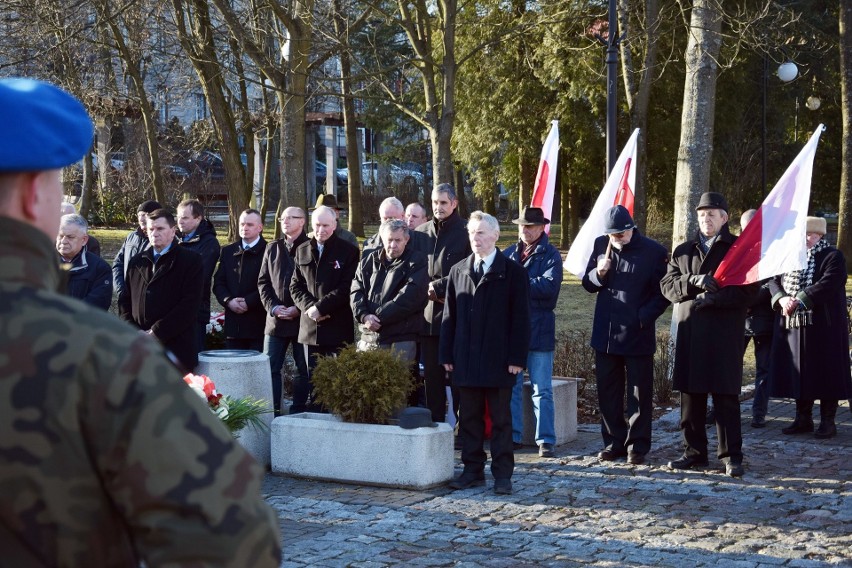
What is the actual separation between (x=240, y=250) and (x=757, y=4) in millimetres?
20480

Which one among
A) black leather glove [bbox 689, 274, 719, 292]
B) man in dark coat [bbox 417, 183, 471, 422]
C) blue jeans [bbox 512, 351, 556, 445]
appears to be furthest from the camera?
man in dark coat [bbox 417, 183, 471, 422]

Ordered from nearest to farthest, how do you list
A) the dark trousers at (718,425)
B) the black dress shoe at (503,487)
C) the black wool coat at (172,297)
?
the black dress shoe at (503,487) < the dark trousers at (718,425) < the black wool coat at (172,297)

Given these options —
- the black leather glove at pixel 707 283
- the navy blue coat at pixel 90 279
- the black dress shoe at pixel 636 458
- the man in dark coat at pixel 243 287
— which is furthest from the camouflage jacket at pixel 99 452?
the man in dark coat at pixel 243 287

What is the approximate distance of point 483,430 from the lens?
27.7 ft

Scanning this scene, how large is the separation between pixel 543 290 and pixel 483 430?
1.55m

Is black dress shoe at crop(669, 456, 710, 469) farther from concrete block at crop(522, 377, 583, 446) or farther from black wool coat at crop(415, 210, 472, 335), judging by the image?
black wool coat at crop(415, 210, 472, 335)

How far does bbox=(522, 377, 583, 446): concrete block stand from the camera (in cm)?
994

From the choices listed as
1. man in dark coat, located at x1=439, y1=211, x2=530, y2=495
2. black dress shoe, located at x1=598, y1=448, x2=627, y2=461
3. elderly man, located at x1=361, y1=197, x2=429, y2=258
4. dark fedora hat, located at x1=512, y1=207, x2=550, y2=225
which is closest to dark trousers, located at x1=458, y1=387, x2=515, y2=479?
man in dark coat, located at x1=439, y1=211, x2=530, y2=495

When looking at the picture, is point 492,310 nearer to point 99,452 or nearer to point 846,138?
point 99,452

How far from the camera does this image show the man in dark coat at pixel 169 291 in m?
9.20

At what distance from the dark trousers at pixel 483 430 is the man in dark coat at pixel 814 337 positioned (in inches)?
134

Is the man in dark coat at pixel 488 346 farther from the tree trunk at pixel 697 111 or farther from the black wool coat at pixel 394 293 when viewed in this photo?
the tree trunk at pixel 697 111

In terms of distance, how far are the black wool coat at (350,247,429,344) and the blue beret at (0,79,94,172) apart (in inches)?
305

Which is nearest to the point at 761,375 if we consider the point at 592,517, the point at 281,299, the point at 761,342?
the point at 761,342
